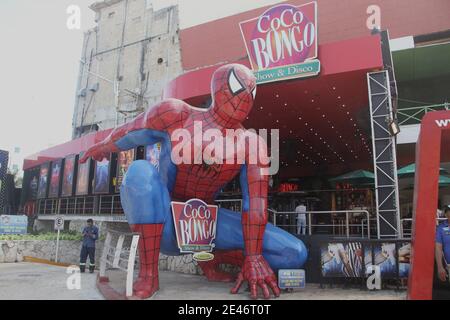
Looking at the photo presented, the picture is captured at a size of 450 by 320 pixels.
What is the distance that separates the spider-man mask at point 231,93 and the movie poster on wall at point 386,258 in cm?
424

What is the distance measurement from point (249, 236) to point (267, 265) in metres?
0.67

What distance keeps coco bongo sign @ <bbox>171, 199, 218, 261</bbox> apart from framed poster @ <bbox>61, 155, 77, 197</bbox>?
1749cm

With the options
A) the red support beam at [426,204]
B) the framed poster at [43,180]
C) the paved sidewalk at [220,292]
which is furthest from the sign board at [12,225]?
the red support beam at [426,204]

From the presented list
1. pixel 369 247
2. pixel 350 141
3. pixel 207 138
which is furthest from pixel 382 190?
pixel 350 141

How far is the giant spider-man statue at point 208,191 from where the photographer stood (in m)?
7.30

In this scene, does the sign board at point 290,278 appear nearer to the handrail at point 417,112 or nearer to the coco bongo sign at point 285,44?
the coco bongo sign at point 285,44

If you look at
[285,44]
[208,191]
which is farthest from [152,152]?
[208,191]

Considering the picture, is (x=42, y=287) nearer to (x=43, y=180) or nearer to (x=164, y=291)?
(x=164, y=291)

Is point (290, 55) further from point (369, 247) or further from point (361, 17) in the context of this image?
point (361, 17)

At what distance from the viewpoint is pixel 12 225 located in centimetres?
1688

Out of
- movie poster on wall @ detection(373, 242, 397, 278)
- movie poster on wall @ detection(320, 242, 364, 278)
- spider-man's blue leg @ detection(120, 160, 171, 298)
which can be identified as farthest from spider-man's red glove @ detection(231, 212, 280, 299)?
movie poster on wall @ detection(373, 242, 397, 278)

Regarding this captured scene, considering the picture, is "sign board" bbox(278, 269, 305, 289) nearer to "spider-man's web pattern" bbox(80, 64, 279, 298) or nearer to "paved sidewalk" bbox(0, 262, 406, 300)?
"paved sidewalk" bbox(0, 262, 406, 300)

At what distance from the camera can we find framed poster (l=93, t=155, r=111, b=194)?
21236 millimetres
